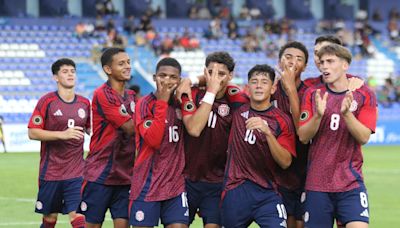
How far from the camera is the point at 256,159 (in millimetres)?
9211

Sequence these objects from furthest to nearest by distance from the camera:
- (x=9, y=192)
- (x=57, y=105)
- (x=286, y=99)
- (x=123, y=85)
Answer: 1. (x=9, y=192)
2. (x=57, y=105)
3. (x=123, y=85)
4. (x=286, y=99)

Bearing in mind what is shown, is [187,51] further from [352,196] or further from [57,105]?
[352,196]

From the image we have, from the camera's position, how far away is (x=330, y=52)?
889 centimetres

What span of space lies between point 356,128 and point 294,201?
4.80ft

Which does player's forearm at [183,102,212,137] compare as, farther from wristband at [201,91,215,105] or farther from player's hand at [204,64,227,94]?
player's hand at [204,64,227,94]

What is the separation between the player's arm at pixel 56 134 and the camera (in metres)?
11.0

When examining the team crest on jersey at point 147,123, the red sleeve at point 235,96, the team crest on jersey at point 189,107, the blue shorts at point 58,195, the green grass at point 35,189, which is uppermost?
the red sleeve at point 235,96

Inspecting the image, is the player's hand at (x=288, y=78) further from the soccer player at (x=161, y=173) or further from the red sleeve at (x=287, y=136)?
the soccer player at (x=161, y=173)

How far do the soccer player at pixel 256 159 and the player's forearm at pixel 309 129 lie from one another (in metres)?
0.25

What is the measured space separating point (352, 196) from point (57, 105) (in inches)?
163

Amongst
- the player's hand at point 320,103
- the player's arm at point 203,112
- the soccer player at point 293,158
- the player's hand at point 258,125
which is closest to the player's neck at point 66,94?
the player's arm at point 203,112

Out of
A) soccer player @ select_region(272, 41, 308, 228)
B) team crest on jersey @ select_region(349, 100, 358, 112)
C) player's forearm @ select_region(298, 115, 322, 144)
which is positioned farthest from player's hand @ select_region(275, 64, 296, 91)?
team crest on jersey @ select_region(349, 100, 358, 112)

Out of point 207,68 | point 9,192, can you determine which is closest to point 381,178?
point 9,192

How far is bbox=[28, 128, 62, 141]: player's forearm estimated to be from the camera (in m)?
11.1
